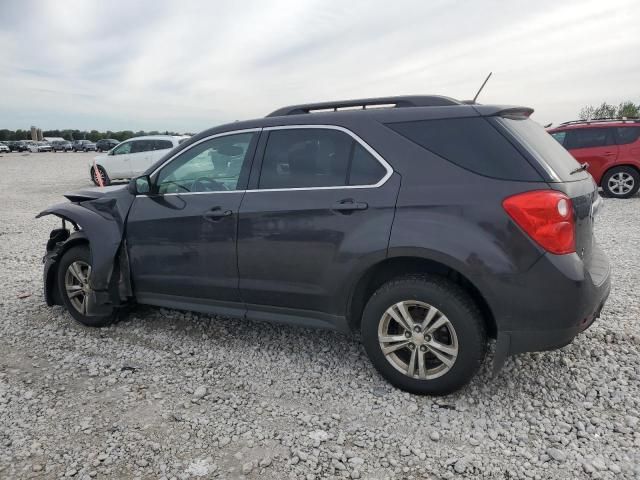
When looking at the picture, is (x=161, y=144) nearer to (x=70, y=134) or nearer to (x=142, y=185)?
(x=142, y=185)

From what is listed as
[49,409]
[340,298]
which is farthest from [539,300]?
[49,409]

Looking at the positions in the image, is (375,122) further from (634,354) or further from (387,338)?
(634,354)

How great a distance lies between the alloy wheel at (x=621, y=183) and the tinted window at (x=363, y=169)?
32.8ft

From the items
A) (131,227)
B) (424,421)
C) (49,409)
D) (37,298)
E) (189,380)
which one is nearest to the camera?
(424,421)

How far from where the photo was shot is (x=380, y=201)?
2801 millimetres

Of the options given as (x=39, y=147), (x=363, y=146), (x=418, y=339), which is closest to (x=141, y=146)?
(x=363, y=146)

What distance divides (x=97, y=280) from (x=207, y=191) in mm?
1225

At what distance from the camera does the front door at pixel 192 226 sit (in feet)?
11.0

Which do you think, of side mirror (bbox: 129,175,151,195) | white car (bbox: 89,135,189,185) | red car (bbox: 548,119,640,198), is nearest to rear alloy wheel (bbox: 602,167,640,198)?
red car (bbox: 548,119,640,198)

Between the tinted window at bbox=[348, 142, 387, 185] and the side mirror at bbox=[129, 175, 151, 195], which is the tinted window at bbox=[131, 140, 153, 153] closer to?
the side mirror at bbox=[129, 175, 151, 195]

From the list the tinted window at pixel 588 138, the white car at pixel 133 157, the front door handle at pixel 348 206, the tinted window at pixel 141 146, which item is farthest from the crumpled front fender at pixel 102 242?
the tinted window at pixel 141 146

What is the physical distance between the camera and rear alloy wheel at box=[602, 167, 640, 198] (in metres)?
10.5

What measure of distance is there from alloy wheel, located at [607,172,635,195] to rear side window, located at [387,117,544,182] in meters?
9.81

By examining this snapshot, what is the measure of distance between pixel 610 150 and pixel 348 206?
33.2 ft
